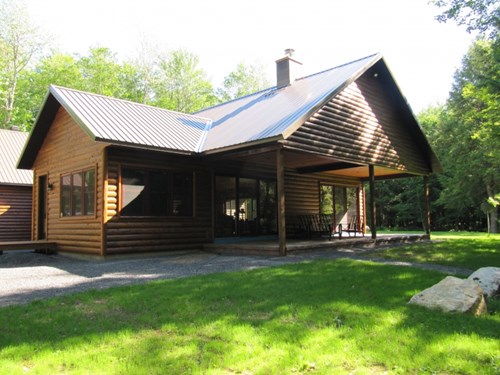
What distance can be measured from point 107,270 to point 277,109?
660 centimetres

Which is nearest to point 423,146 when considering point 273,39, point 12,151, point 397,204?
point 273,39

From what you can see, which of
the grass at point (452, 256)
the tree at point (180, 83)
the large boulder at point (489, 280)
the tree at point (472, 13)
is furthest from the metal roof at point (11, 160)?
the tree at point (472, 13)

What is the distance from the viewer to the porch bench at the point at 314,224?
14393mm

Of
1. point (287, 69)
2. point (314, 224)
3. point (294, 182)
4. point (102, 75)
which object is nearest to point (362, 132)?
point (294, 182)

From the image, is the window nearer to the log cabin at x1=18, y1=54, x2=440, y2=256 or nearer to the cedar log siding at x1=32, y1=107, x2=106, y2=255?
the log cabin at x1=18, y1=54, x2=440, y2=256

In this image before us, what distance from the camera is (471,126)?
85.9 feet

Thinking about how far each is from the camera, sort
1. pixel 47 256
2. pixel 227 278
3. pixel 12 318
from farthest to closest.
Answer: pixel 47 256 < pixel 227 278 < pixel 12 318

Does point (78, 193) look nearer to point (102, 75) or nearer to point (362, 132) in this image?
point (362, 132)

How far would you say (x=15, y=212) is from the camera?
17547 millimetres

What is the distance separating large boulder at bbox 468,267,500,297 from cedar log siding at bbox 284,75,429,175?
525 cm

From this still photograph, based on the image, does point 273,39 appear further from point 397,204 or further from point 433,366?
point 433,366

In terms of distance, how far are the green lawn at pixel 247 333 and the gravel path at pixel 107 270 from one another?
1065 mm

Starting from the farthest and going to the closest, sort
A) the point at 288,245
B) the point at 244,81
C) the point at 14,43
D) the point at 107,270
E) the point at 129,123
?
the point at 244,81 < the point at 14,43 < the point at 129,123 < the point at 288,245 < the point at 107,270

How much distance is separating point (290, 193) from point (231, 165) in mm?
3327
